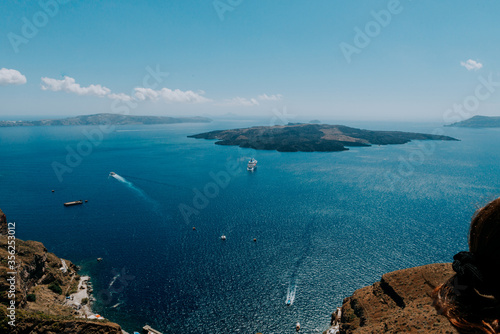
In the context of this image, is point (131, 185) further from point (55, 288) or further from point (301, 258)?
point (301, 258)

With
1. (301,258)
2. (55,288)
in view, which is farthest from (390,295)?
(55,288)

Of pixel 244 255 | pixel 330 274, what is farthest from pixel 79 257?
pixel 330 274

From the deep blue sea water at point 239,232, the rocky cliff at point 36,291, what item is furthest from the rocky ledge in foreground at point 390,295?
the rocky cliff at point 36,291

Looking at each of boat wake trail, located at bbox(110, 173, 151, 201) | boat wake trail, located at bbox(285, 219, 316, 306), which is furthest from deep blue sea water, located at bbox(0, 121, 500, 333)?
boat wake trail, located at bbox(110, 173, 151, 201)

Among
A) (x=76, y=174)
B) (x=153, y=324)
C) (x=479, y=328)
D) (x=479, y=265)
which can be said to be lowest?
(x=153, y=324)

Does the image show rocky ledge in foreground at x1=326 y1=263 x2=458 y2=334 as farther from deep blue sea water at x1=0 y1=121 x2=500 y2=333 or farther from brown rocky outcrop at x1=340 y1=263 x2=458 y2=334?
deep blue sea water at x1=0 y1=121 x2=500 y2=333

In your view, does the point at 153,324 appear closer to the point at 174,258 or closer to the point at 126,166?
the point at 174,258
